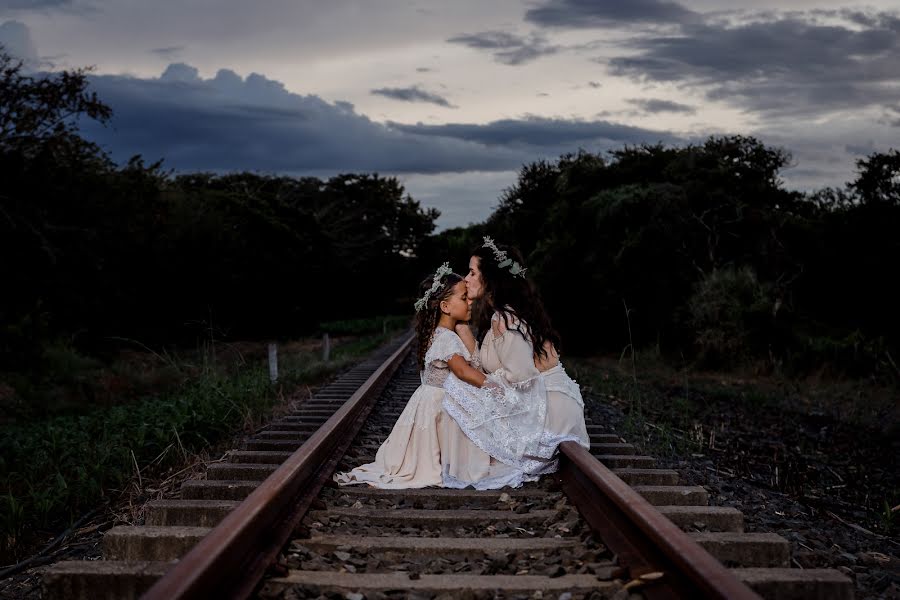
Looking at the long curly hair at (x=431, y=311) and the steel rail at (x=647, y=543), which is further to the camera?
the long curly hair at (x=431, y=311)

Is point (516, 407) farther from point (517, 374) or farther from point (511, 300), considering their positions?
point (511, 300)

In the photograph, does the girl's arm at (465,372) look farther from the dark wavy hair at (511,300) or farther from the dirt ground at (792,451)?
the dirt ground at (792,451)

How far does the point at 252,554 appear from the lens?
3236 mm

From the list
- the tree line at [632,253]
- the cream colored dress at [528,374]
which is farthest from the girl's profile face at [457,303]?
the tree line at [632,253]

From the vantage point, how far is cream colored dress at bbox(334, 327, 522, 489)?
4898mm

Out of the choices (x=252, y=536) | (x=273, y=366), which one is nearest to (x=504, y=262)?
(x=252, y=536)

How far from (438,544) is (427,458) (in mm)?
1396

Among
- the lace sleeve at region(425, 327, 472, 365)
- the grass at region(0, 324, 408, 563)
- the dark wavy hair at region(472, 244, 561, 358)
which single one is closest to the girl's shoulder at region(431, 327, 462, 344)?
the lace sleeve at region(425, 327, 472, 365)

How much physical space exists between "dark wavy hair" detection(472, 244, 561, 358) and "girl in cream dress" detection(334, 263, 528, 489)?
0.17 metres

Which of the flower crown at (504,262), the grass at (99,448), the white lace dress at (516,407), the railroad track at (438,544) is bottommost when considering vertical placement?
the grass at (99,448)

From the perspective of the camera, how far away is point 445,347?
5.34 meters

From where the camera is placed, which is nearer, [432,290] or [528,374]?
[528,374]

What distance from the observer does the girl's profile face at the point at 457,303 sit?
17.7 feet

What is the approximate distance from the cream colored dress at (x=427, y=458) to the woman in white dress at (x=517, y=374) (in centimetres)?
10
